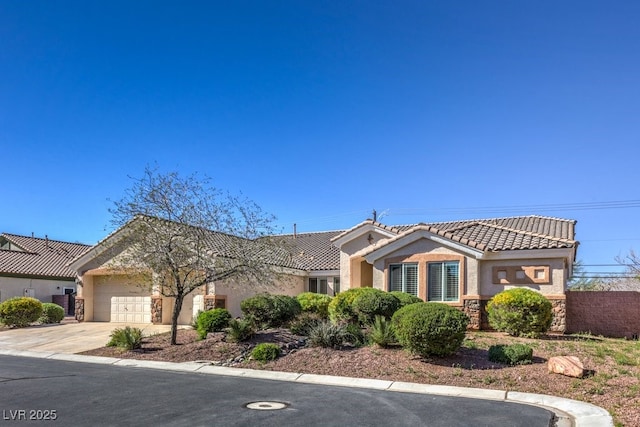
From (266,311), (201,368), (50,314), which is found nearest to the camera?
→ (201,368)

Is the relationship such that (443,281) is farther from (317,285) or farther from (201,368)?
(201,368)

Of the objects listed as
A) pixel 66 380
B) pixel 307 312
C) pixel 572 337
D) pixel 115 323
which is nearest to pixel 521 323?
pixel 572 337

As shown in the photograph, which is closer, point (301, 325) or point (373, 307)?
point (373, 307)

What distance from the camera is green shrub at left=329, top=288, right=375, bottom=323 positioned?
61.7 feet

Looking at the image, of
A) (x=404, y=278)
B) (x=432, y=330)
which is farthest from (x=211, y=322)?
(x=432, y=330)

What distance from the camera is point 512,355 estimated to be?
13.9 m

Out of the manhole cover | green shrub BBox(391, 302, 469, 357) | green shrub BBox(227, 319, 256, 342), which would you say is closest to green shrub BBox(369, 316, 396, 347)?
green shrub BBox(391, 302, 469, 357)

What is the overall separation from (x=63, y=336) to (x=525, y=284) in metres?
18.7

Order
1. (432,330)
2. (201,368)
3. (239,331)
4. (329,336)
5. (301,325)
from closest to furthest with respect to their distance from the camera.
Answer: (432,330)
(201,368)
(329,336)
(239,331)
(301,325)

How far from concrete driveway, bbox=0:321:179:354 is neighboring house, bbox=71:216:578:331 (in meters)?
1.74

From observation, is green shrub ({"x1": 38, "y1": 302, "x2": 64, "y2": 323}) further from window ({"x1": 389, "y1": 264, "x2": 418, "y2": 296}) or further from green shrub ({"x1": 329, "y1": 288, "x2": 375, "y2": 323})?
window ({"x1": 389, "y1": 264, "x2": 418, "y2": 296})

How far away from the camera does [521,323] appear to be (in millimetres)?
18500

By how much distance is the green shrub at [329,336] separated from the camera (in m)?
16.4

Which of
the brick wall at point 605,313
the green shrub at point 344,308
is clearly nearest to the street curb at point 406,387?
the green shrub at point 344,308
